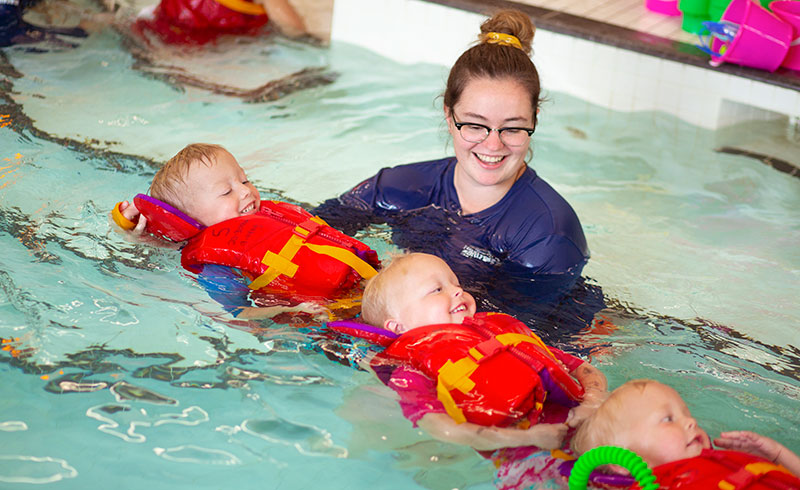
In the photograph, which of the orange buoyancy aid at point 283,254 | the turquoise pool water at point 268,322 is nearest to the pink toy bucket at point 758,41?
the turquoise pool water at point 268,322

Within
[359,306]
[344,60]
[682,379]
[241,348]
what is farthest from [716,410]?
[344,60]

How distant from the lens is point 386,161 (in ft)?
18.3

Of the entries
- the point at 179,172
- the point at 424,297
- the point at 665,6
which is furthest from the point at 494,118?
the point at 665,6

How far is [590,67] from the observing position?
6477 millimetres

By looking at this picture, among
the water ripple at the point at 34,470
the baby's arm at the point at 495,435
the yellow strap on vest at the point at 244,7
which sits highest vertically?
the yellow strap on vest at the point at 244,7

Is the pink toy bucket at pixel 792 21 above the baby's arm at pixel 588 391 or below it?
above

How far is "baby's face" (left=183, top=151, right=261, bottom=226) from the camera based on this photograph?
3.37 m

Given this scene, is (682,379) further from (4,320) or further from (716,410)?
(4,320)

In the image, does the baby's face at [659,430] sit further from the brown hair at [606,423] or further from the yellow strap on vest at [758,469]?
the yellow strap on vest at [758,469]

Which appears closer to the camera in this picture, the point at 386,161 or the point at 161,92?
the point at 386,161

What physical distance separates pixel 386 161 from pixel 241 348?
9.33ft

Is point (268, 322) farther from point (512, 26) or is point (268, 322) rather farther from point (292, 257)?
point (512, 26)

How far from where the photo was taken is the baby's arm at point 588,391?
2516 mm

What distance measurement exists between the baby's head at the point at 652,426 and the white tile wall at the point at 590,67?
422 cm
